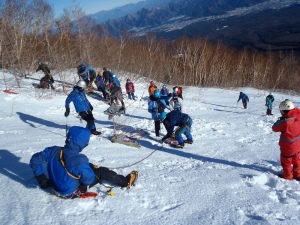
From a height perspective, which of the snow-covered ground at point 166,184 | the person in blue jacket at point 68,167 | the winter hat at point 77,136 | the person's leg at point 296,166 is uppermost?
the winter hat at point 77,136

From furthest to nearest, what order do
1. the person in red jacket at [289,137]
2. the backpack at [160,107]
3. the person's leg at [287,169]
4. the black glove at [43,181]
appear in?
the backpack at [160,107] → the person's leg at [287,169] → the person in red jacket at [289,137] → the black glove at [43,181]

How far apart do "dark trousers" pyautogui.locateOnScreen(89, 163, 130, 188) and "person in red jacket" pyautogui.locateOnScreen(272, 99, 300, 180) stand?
9.08 ft

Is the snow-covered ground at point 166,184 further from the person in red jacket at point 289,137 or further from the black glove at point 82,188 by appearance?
the person in red jacket at point 289,137

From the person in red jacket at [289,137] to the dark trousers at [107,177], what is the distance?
2.77 m

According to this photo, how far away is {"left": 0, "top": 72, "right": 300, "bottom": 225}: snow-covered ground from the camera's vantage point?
341 centimetres

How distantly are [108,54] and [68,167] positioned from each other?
25476 millimetres

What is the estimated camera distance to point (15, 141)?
668 centimetres

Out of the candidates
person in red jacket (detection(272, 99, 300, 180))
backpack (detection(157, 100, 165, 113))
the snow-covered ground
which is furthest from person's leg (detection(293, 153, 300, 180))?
backpack (detection(157, 100, 165, 113))

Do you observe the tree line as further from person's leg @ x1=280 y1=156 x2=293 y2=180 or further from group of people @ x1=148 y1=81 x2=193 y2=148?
person's leg @ x1=280 y1=156 x2=293 y2=180

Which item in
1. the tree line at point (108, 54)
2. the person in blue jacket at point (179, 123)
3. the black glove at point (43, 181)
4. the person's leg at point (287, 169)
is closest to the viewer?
the black glove at point (43, 181)

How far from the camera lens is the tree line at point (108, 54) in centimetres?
1723

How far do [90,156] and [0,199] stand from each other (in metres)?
2.20

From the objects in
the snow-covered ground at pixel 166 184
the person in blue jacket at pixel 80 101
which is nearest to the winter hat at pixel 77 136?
the snow-covered ground at pixel 166 184

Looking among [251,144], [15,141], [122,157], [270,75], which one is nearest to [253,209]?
[122,157]
